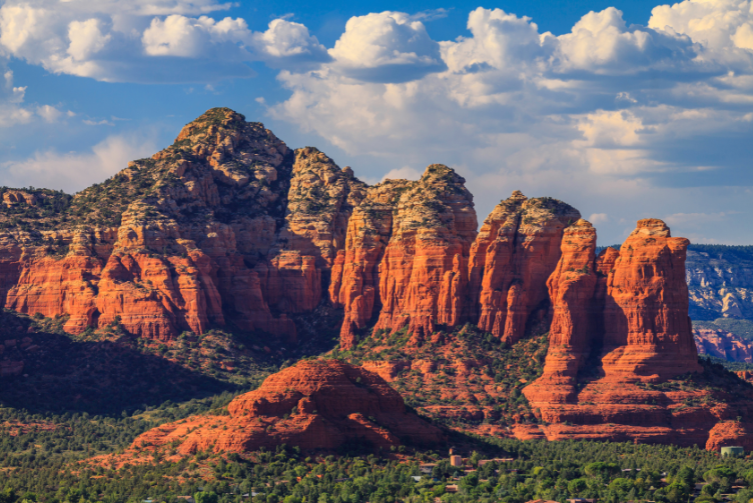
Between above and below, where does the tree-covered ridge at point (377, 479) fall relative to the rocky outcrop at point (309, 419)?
below

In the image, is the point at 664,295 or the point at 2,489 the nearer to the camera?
the point at 2,489

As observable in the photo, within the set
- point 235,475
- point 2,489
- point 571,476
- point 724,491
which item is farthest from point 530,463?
point 2,489

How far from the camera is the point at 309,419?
158m

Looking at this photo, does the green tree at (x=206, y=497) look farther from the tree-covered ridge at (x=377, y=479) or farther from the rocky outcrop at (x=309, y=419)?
the rocky outcrop at (x=309, y=419)

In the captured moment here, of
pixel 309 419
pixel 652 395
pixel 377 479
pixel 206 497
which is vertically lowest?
pixel 206 497

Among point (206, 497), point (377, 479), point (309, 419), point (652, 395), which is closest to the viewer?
point (206, 497)

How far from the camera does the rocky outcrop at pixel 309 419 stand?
157375 mm

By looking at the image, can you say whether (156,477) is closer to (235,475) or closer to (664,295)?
(235,475)

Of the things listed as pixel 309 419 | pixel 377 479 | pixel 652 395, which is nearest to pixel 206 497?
pixel 309 419

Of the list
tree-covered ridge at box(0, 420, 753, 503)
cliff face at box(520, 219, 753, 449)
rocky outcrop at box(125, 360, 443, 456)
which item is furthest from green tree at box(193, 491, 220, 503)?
cliff face at box(520, 219, 753, 449)

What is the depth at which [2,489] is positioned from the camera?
15875 centimetres

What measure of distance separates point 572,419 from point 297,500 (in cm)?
5750

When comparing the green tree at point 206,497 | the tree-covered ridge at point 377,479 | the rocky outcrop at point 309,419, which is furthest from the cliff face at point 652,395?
the green tree at point 206,497

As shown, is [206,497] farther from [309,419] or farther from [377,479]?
[377,479]
